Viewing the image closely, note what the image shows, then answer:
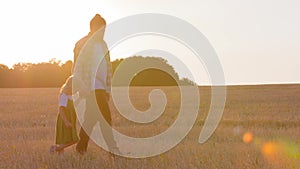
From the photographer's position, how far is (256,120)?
1414cm

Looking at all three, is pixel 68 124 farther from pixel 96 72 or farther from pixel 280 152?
pixel 280 152

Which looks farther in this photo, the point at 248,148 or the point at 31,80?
the point at 31,80

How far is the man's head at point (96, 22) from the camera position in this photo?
768cm

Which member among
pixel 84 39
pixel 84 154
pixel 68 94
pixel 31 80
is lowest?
pixel 84 154

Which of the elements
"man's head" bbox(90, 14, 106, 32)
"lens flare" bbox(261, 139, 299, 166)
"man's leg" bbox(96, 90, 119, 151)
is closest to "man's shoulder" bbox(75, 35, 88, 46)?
"man's head" bbox(90, 14, 106, 32)

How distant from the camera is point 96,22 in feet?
25.2

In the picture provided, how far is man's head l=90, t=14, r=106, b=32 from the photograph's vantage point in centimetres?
768

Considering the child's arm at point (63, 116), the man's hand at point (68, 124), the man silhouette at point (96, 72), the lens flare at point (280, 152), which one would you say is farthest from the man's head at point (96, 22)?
the lens flare at point (280, 152)

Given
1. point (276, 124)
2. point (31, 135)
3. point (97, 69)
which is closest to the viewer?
point (97, 69)

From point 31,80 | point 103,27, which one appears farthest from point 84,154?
point 31,80

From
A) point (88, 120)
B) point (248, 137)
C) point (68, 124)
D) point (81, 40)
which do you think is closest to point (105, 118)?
point (88, 120)

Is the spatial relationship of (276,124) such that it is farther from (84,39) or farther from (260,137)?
(84,39)

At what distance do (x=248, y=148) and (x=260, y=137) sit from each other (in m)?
1.86

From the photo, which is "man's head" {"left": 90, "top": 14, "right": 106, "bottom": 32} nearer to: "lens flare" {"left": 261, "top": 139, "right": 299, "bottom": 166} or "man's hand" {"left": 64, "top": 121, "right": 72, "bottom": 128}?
"man's hand" {"left": 64, "top": 121, "right": 72, "bottom": 128}
